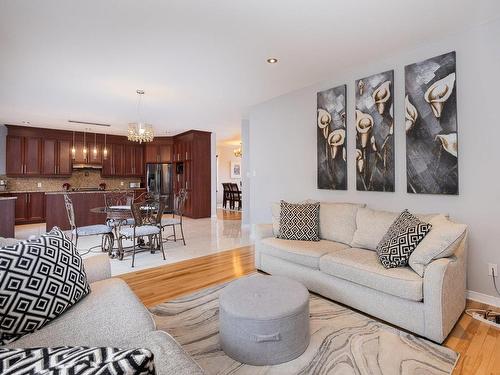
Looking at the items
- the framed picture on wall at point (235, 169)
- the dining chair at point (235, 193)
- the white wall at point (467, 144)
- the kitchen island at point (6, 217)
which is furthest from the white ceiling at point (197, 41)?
the framed picture on wall at point (235, 169)

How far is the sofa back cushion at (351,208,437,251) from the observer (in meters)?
2.74

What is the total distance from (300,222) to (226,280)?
1.10 metres

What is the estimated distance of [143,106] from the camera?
527 cm

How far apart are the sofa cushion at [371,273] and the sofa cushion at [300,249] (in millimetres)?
107

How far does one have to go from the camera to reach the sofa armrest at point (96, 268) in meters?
1.96

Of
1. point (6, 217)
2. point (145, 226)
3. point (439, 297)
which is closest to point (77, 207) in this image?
point (6, 217)

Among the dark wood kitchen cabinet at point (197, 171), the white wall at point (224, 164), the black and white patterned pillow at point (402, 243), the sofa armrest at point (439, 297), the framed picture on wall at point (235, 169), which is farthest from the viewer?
the framed picture on wall at point (235, 169)

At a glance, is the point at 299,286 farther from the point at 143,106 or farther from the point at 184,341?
the point at 143,106

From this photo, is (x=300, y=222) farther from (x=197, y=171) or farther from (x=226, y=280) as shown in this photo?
(x=197, y=171)

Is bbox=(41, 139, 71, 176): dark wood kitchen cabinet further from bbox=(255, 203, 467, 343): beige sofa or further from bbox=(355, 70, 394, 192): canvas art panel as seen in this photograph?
bbox=(355, 70, 394, 192): canvas art panel

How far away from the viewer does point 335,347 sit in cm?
190

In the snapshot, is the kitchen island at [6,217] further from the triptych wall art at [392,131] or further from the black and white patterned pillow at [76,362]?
the black and white patterned pillow at [76,362]

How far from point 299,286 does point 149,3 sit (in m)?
2.56

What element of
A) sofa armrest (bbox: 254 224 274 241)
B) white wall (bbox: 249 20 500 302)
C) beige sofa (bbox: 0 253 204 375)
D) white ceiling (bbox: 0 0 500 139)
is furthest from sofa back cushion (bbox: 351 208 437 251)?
beige sofa (bbox: 0 253 204 375)
